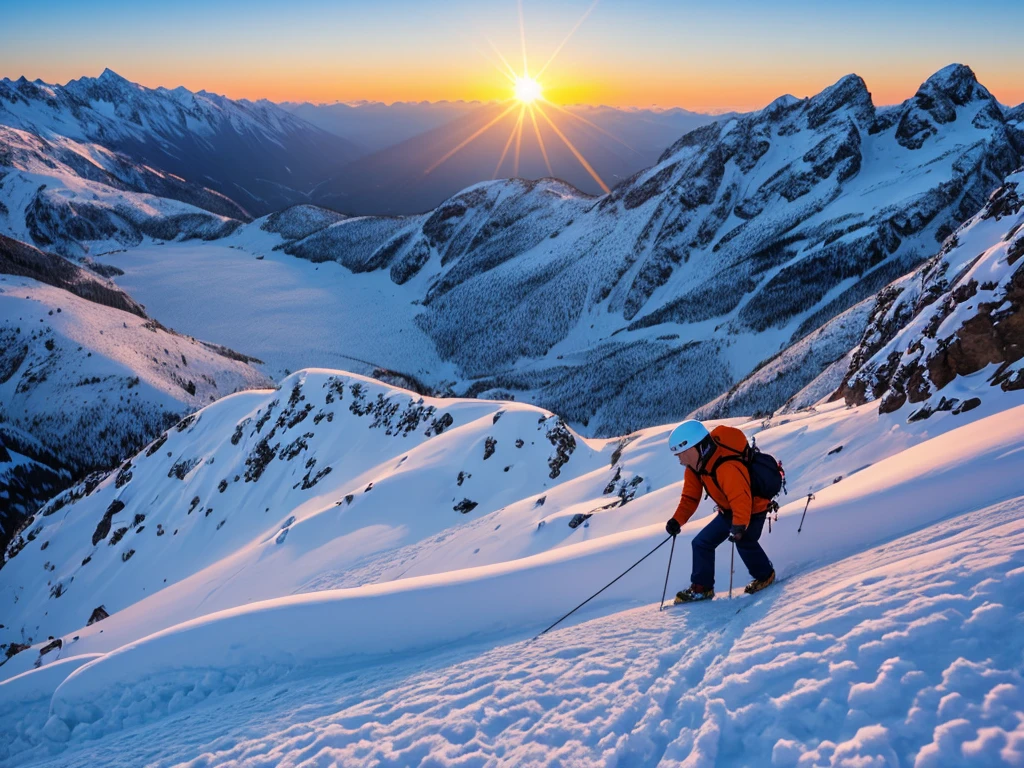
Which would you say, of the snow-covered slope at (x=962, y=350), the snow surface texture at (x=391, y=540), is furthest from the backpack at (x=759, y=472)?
the snow-covered slope at (x=962, y=350)

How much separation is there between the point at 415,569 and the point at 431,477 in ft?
21.0

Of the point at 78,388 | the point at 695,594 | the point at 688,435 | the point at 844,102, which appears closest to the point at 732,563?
the point at 695,594

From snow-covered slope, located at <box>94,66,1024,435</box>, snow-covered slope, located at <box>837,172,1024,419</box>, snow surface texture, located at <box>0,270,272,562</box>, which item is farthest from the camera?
snow surface texture, located at <box>0,270,272,562</box>

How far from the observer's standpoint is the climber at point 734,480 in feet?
24.2

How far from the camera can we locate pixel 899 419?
14.2 metres

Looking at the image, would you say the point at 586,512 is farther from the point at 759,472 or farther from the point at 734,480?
the point at 734,480

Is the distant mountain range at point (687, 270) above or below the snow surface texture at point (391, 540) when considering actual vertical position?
above

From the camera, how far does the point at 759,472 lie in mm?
7508

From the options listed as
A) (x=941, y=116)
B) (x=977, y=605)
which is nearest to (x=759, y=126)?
(x=941, y=116)

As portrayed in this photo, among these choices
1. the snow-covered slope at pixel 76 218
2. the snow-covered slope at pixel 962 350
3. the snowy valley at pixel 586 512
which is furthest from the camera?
the snow-covered slope at pixel 76 218

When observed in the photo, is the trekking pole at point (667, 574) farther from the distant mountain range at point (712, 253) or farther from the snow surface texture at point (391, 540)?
the distant mountain range at point (712, 253)

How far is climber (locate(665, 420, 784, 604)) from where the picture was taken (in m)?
7.37

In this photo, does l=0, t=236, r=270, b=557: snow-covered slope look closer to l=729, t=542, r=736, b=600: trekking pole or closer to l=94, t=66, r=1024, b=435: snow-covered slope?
l=94, t=66, r=1024, b=435: snow-covered slope

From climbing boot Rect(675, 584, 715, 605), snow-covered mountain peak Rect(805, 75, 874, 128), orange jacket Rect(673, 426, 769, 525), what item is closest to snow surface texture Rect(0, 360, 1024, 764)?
climbing boot Rect(675, 584, 715, 605)
